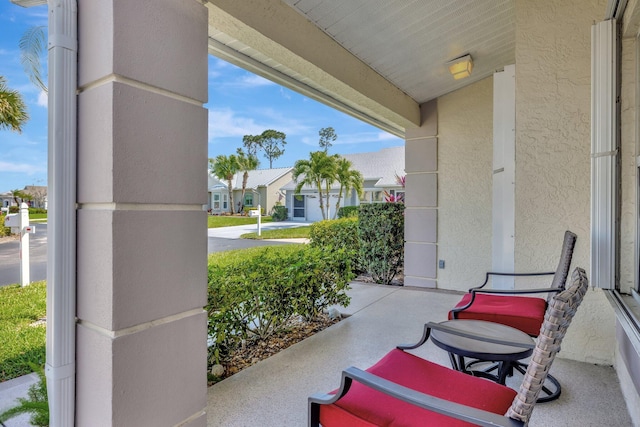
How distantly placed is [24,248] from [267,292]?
1.96m

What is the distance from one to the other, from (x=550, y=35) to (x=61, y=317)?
151 inches

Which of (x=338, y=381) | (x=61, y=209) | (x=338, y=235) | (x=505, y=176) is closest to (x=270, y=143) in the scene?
(x=338, y=235)

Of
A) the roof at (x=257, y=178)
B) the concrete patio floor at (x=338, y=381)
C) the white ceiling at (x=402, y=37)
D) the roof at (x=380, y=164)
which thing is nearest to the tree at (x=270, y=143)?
the roof at (x=257, y=178)

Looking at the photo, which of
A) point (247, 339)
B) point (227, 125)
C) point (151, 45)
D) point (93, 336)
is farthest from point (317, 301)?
point (227, 125)

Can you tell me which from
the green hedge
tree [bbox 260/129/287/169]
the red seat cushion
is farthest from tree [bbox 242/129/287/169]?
the red seat cushion

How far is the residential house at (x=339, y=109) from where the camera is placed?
1302 millimetres

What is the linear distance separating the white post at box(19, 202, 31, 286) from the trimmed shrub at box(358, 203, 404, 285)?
4444 millimetres

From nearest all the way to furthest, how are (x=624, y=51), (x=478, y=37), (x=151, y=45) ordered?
(x=151, y=45) → (x=624, y=51) → (x=478, y=37)

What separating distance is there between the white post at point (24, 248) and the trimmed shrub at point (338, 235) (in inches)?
167

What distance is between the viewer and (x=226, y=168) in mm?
24250

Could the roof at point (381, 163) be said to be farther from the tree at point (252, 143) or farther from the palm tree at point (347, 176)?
the tree at point (252, 143)

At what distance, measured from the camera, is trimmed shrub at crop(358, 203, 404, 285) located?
5855 mm

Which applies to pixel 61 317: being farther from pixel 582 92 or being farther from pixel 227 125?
pixel 227 125

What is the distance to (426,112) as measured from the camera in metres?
5.40
